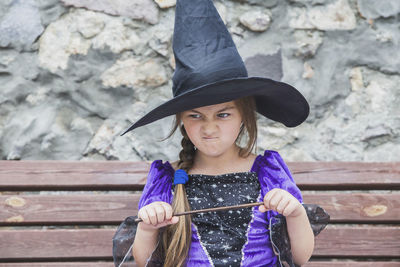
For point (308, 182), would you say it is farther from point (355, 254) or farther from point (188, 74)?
point (188, 74)

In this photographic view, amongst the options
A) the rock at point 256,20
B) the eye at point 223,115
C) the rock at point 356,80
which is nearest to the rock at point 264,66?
the rock at point 256,20

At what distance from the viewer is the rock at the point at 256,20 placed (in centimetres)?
212

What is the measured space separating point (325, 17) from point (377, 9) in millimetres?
203

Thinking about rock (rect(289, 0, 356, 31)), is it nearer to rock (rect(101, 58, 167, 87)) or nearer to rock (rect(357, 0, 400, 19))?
rock (rect(357, 0, 400, 19))

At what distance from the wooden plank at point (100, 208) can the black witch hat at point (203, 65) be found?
0.52 metres

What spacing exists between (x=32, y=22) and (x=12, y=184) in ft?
2.10

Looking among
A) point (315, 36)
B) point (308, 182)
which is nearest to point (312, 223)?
point (308, 182)

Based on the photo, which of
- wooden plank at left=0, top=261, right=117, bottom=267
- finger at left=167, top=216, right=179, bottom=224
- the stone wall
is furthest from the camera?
the stone wall

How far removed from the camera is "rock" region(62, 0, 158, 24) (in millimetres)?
2109

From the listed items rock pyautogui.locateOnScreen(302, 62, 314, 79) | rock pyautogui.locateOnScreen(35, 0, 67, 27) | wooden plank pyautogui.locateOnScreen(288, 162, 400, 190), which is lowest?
wooden plank pyautogui.locateOnScreen(288, 162, 400, 190)

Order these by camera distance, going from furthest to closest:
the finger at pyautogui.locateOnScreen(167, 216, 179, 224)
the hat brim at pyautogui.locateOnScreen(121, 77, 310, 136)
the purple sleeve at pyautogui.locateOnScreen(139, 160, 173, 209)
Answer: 1. the purple sleeve at pyautogui.locateOnScreen(139, 160, 173, 209)
2. the finger at pyautogui.locateOnScreen(167, 216, 179, 224)
3. the hat brim at pyautogui.locateOnScreen(121, 77, 310, 136)

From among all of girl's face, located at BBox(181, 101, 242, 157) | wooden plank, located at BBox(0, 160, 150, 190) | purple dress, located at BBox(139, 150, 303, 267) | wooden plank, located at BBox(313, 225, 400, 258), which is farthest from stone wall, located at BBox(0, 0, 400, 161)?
girl's face, located at BBox(181, 101, 242, 157)

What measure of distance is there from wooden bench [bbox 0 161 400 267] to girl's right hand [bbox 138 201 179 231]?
402 mm

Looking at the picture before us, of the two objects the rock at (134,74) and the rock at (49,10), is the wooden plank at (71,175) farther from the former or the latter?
the rock at (49,10)
